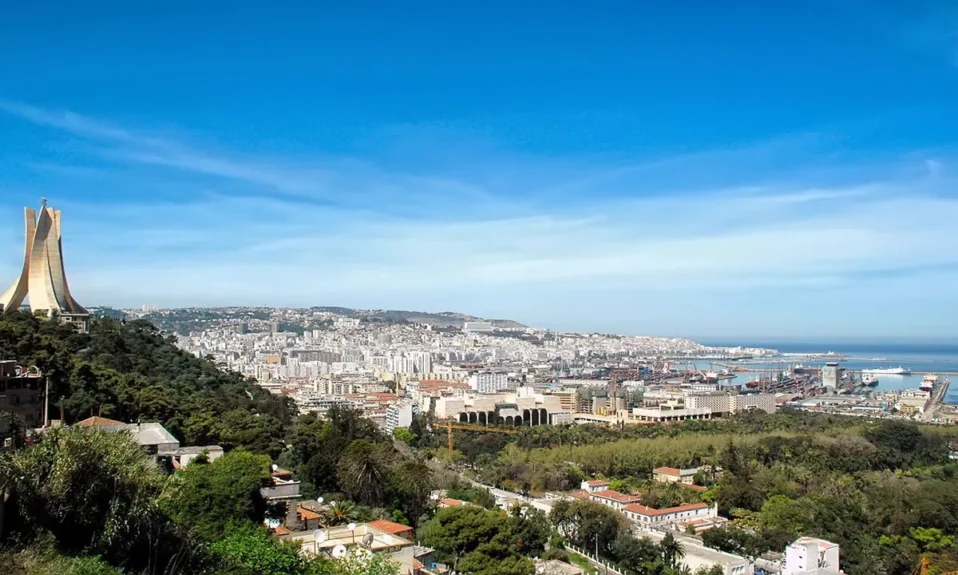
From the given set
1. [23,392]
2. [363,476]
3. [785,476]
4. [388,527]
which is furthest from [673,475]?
[23,392]

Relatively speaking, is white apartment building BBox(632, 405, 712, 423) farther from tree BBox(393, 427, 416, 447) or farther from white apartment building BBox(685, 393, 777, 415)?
tree BBox(393, 427, 416, 447)

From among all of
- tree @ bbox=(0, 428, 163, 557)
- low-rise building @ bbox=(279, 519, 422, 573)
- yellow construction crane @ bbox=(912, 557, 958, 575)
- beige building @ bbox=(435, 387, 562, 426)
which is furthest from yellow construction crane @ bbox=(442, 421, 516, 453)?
tree @ bbox=(0, 428, 163, 557)

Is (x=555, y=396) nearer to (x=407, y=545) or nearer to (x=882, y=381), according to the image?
(x=407, y=545)

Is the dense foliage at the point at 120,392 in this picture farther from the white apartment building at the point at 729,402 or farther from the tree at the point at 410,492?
the white apartment building at the point at 729,402

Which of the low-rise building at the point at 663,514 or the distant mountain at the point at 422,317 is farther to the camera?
the distant mountain at the point at 422,317

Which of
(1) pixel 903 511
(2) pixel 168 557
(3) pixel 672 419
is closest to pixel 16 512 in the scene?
(2) pixel 168 557

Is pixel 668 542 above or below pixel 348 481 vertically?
below

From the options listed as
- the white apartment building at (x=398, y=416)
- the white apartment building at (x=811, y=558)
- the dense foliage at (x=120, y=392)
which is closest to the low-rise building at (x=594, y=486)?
the white apartment building at (x=811, y=558)
